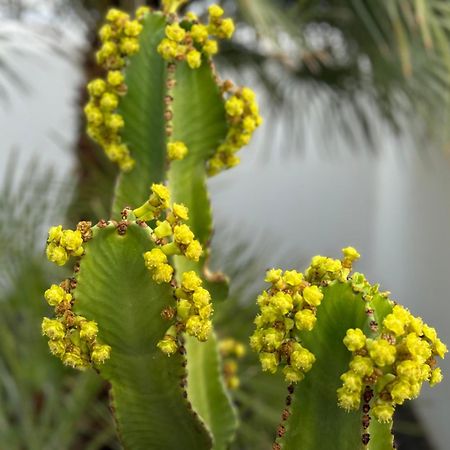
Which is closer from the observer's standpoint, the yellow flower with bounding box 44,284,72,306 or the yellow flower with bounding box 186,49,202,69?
the yellow flower with bounding box 44,284,72,306

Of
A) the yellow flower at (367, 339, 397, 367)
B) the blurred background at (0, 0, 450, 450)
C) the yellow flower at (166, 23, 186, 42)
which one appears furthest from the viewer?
the blurred background at (0, 0, 450, 450)

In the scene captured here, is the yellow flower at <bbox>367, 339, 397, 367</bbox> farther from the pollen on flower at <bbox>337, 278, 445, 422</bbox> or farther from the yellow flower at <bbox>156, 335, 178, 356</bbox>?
the yellow flower at <bbox>156, 335, 178, 356</bbox>

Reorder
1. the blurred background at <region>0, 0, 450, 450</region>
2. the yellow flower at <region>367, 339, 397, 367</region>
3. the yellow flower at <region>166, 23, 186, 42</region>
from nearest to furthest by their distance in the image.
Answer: the yellow flower at <region>367, 339, 397, 367</region>, the yellow flower at <region>166, 23, 186, 42</region>, the blurred background at <region>0, 0, 450, 450</region>

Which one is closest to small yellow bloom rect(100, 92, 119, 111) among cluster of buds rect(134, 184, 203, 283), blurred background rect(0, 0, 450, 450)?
cluster of buds rect(134, 184, 203, 283)

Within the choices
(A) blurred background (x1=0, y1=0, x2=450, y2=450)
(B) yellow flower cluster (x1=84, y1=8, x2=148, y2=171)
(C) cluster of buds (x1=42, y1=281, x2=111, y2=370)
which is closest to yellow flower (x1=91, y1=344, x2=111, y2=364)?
(C) cluster of buds (x1=42, y1=281, x2=111, y2=370)

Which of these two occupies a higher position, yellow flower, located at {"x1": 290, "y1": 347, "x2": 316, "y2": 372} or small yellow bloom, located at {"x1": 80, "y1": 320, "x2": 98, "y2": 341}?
yellow flower, located at {"x1": 290, "y1": 347, "x2": 316, "y2": 372}

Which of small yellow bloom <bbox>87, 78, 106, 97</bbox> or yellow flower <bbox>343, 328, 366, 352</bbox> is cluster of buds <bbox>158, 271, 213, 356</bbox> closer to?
yellow flower <bbox>343, 328, 366, 352</bbox>

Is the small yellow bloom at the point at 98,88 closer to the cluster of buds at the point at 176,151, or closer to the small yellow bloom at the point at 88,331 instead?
the cluster of buds at the point at 176,151

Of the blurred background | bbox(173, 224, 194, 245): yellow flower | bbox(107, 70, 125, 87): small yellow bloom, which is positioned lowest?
the blurred background

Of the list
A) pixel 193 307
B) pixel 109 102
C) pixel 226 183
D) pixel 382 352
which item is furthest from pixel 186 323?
pixel 226 183

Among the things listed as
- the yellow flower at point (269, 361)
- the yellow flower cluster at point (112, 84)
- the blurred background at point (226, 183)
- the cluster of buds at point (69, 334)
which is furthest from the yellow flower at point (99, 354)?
the blurred background at point (226, 183)
